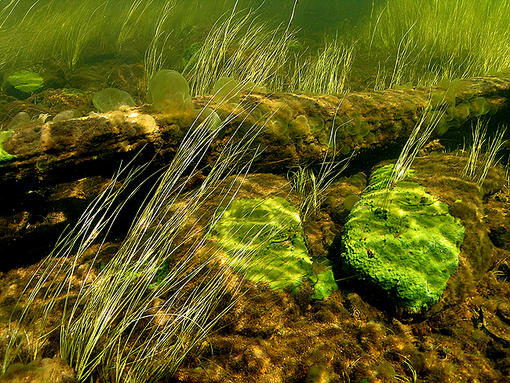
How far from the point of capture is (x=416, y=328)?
2.20 m

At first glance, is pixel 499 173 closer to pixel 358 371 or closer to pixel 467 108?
pixel 467 108

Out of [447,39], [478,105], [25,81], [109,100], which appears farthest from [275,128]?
[447,39]

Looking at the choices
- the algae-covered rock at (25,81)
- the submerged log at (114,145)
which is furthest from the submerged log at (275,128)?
the algae-covered rock at (25,81)

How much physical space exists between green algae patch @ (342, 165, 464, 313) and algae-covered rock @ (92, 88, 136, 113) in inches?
98.6

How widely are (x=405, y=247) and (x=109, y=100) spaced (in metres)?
3.05

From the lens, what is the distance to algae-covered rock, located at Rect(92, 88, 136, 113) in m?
2.63

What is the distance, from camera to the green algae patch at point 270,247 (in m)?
2.22

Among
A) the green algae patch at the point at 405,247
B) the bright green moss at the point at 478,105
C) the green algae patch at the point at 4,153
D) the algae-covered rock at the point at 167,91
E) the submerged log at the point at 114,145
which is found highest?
the algae-covered rock at the point at 167,91

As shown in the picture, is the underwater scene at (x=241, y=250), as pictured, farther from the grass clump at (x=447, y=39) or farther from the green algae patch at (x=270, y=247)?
the grass clump at (x=447, y=39)

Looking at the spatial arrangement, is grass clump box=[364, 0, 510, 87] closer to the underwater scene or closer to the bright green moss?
the bright green moss

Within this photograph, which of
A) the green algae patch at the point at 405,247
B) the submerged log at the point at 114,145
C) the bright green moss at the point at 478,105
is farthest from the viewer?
the bright green moss at the point at 478,105

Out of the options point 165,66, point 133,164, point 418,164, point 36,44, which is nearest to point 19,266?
point 133,164

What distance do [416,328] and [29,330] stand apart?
109 inches

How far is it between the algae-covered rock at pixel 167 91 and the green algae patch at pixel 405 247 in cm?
199
